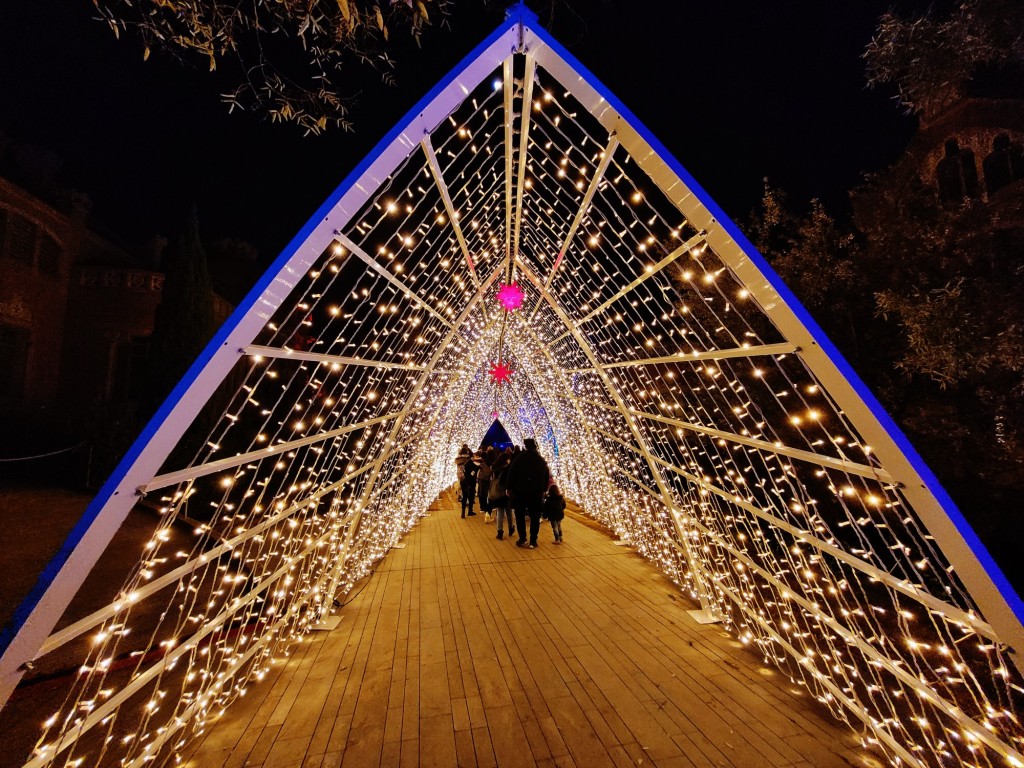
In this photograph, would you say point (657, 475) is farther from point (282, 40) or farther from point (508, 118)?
point (282, 40)

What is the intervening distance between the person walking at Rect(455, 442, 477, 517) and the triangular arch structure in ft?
2.58

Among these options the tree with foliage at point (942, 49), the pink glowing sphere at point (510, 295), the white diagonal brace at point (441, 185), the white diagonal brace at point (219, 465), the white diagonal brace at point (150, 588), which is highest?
the tree with foliage at point (942, 49)

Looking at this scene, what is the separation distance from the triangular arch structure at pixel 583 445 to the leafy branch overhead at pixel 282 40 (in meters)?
0.49

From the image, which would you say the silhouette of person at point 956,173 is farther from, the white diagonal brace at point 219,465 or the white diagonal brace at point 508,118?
the white diagonal brace at point 219,465

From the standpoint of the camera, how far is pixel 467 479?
304 inches

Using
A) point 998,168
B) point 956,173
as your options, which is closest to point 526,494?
point 998,168

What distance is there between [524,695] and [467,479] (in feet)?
17.3

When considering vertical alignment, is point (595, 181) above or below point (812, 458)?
above

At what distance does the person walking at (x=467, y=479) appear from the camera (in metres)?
7.59

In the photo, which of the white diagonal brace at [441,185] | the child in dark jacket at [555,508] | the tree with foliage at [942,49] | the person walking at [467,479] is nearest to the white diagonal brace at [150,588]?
the white diagonal brace at [441,185]

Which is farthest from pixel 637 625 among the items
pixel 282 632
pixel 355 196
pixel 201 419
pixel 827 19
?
pixel 201 419

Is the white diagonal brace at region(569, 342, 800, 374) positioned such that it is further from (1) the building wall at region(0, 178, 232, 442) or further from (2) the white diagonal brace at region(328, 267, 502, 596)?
(1) the building wall at region(0, 178, 232, 442)

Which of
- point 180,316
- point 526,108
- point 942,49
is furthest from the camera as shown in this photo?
point 180,316

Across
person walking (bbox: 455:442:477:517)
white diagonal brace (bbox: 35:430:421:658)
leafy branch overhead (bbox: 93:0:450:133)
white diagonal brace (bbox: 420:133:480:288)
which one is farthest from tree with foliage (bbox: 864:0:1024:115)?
person walking (bbox: 455:442:477:517)
